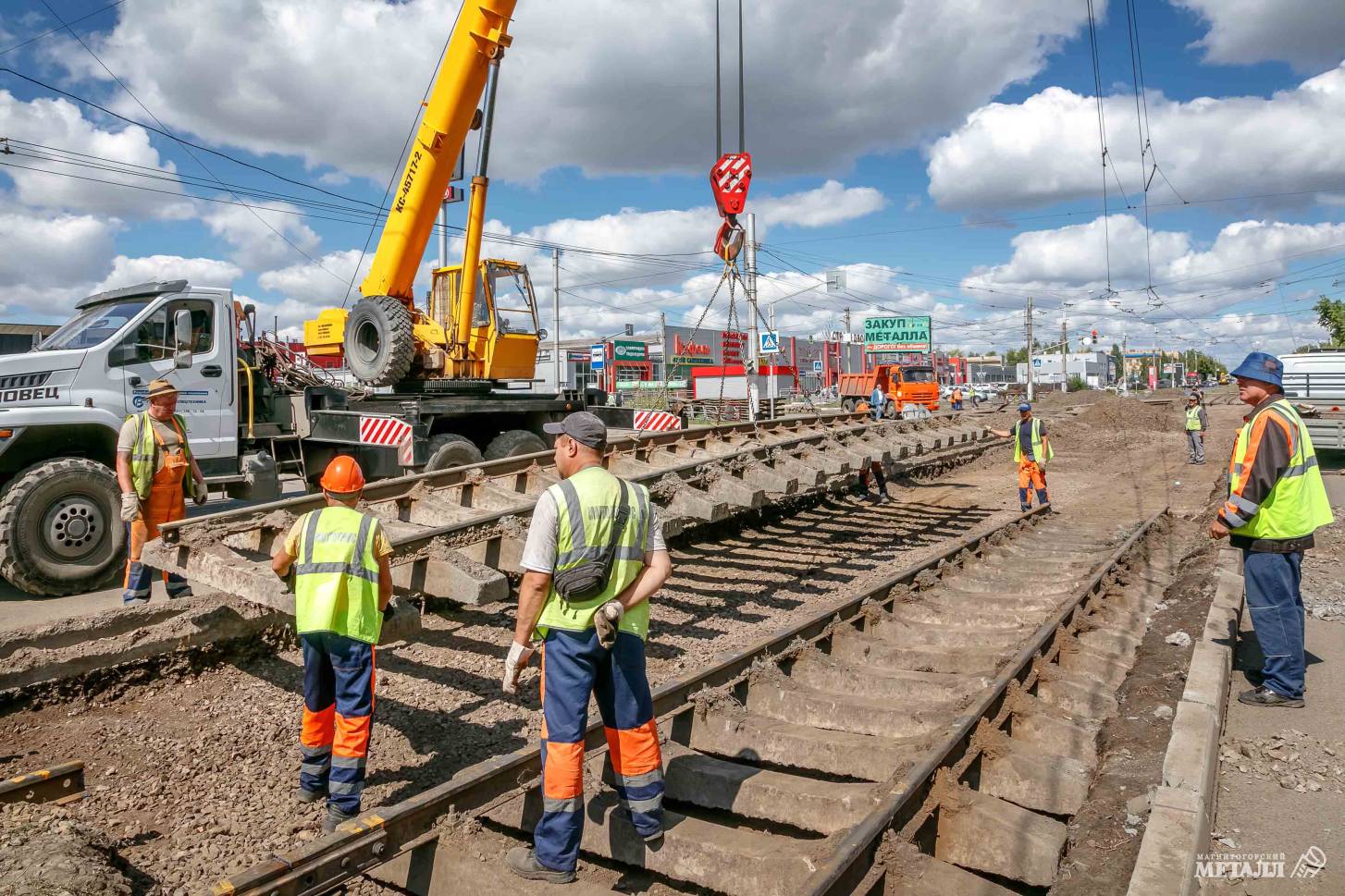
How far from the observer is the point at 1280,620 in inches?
195

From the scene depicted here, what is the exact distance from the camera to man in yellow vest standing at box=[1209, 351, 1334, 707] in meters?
4.92

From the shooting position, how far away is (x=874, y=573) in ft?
30.2

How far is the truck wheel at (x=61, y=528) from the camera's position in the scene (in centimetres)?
720

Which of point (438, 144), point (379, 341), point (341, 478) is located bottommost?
point (341, 478)

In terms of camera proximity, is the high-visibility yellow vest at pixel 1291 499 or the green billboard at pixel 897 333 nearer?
the high-visibility yellow vest at pixel 1291 499

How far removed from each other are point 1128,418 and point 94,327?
31.7m

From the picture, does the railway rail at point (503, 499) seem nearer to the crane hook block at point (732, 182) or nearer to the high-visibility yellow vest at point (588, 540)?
the high-visibility yellow vest at point (588, 540)

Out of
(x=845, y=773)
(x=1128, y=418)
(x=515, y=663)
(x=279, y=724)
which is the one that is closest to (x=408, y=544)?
(x=279, y=724)

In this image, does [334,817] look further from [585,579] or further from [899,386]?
[899,386]

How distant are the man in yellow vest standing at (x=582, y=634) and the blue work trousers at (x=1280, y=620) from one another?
12.6 feet

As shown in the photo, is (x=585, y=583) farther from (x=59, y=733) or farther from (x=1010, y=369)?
(x=1010, y=369)

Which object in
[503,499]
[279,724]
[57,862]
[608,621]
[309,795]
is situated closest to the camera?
[57,862]

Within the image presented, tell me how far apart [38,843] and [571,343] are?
225 feet

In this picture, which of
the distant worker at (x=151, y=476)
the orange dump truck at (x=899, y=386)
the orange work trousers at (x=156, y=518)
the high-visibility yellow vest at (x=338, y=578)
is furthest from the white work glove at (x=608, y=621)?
the orange dump truck at (x=899, y=386)
